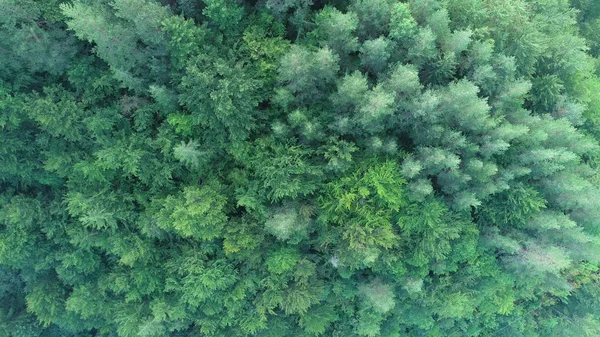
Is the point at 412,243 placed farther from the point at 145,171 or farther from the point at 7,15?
the point at 7,15

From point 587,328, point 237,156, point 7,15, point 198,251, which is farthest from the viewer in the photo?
point 587,328

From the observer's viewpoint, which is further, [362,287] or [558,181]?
[362,287]

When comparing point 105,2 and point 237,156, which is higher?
point 105,2

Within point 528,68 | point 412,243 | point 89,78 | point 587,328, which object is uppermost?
point 528,68

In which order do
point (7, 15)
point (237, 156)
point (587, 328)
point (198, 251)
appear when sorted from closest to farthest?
point (7, 15) < point (237, 156) < point (198, 251) < point (587, 328)

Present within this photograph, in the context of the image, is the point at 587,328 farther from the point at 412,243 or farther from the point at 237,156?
the point at 237,156

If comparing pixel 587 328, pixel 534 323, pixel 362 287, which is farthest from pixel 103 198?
pixel 587 328

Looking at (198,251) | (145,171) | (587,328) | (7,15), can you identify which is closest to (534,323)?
(587,328)
